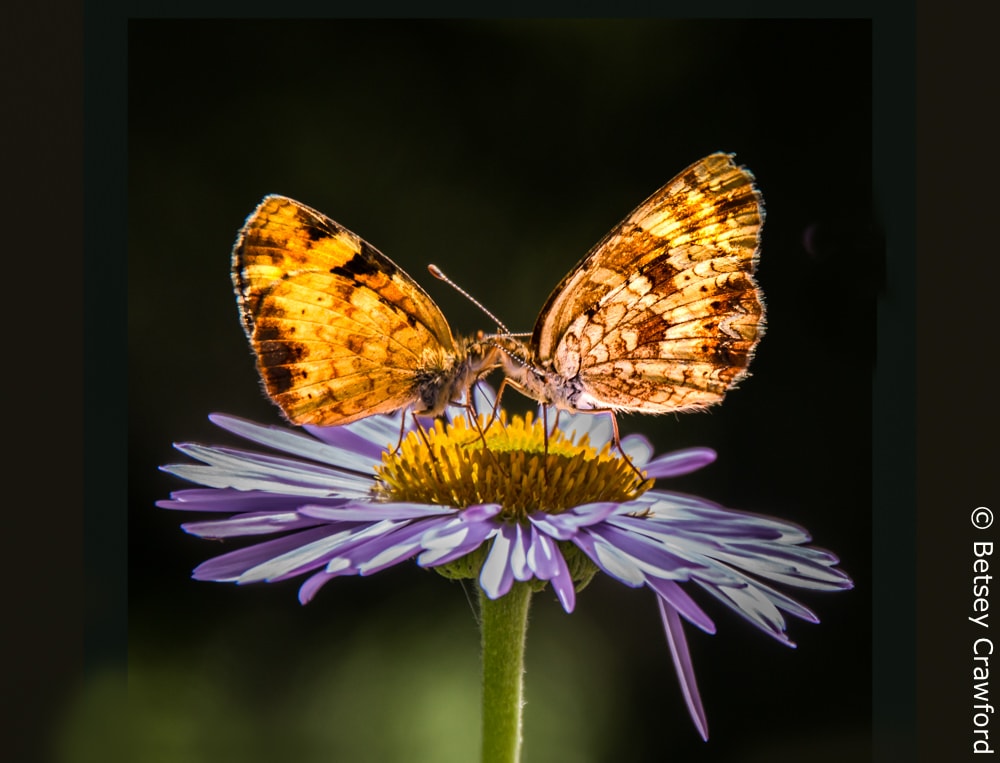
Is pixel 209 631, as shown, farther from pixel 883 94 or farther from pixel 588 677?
pixel 883 94

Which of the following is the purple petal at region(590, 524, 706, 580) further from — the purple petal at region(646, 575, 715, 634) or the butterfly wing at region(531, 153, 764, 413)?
the butterfly wing at region(531, 153, 764, 413)

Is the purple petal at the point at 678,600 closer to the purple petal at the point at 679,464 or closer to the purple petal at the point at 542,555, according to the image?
the purple petal at the point at 542,555

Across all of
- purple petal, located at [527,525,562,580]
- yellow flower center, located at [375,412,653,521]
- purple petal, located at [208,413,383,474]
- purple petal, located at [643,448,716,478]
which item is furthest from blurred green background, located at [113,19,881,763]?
purple petal, located at [527,525,562,580]

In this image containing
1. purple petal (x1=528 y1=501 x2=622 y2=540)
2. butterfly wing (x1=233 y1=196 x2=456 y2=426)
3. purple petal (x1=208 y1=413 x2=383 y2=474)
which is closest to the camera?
purple petal (x1=528 y1=501 x2=622 y2=540)

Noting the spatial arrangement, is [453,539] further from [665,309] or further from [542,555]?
[665,309]

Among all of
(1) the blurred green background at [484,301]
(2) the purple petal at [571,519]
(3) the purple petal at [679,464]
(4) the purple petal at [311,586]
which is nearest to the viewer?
(4) the purple petal at [311,586]

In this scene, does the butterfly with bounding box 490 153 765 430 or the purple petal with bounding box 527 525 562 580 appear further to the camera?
the butterfly with bounding box 490 153 765 430

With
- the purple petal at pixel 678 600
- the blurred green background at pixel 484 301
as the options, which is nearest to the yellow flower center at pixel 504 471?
the purple petal at pixel 678 600
